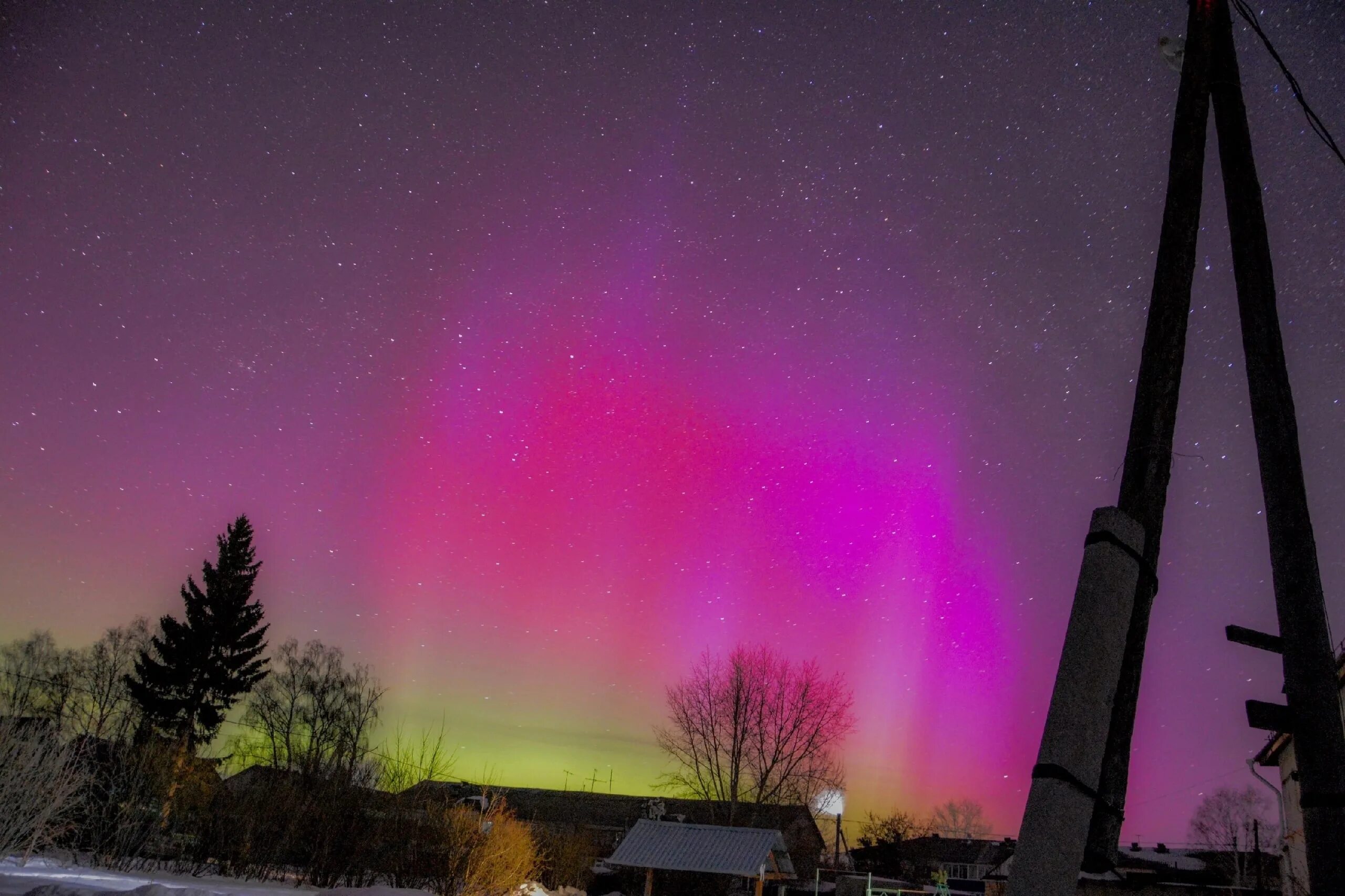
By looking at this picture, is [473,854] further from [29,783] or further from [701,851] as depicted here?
[701,851]

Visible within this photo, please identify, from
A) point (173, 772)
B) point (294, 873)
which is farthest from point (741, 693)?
point (173, 772)

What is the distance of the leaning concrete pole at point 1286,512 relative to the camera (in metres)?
3.12

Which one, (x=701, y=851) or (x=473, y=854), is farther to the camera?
(x=701, y=851)

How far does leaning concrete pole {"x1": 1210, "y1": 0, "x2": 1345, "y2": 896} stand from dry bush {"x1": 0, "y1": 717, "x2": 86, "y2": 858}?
24.8m

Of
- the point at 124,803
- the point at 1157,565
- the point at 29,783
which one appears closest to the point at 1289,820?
the point at 1157,565

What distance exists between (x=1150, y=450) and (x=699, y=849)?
3663cm

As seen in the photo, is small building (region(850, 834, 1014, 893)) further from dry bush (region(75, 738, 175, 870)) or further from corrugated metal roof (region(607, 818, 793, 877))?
dry bush (region(75, 738, 175, 870))

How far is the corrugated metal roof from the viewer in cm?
3394

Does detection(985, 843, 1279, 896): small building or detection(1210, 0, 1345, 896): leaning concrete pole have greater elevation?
detection(1210, 0, 1345, 896): leaning concrete pole

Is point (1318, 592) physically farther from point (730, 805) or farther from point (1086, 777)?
point (730, 805)

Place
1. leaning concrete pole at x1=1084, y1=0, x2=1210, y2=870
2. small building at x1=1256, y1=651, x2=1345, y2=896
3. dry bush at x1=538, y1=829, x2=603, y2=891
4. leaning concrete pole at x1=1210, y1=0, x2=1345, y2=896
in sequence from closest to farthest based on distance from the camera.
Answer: leaning concrete pole at x1=1084, y1=0, x2=1210, y2=870, leaning concrete pole at x1=1210, y1=0, x2=1345, y2=896, small building at x1=1256, y1=651, x2=1345, y2=896, dry bush at x1=538, y1=829, x2=603, y2=891

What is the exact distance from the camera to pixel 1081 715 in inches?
97.4

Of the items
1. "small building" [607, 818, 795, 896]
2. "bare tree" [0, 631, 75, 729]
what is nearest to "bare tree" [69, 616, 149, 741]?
"bare tree" [0, 631, 75, 729]

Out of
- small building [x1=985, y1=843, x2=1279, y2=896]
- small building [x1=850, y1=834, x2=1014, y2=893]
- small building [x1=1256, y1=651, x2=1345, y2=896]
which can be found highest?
small building [x1=1256, y1=651, x2=1345, y2=896]
